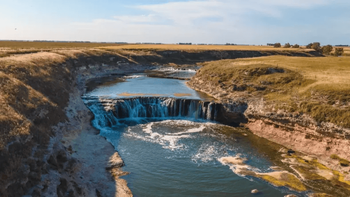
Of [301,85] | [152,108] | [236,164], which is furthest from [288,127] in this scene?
[152,108]

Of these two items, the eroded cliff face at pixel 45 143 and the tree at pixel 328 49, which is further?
the tree at pixel 328 49

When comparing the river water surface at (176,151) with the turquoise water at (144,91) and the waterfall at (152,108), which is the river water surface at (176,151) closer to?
the waterfall at (152,108)

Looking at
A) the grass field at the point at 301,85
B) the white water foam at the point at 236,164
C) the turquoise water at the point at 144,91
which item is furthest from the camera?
the turquoise water at the point at 144,91

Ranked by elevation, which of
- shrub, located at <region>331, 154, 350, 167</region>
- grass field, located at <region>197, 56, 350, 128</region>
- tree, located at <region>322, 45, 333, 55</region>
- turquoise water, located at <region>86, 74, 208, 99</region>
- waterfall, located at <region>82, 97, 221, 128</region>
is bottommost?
shrub, located at <region>331, 154, 350, 167</region>

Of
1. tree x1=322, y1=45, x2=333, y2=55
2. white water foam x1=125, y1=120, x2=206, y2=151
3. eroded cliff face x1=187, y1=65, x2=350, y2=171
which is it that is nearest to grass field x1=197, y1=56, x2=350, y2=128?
eroded cliff face x1=187, y1=65, x2=350, y2=171

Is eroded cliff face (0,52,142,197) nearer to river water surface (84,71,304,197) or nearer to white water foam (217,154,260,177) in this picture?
river water surface (84,71,304,197)

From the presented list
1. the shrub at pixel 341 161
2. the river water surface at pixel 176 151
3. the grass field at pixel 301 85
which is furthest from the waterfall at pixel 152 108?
the shrub at pixel 341 161

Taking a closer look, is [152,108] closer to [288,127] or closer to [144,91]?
[144,91]
